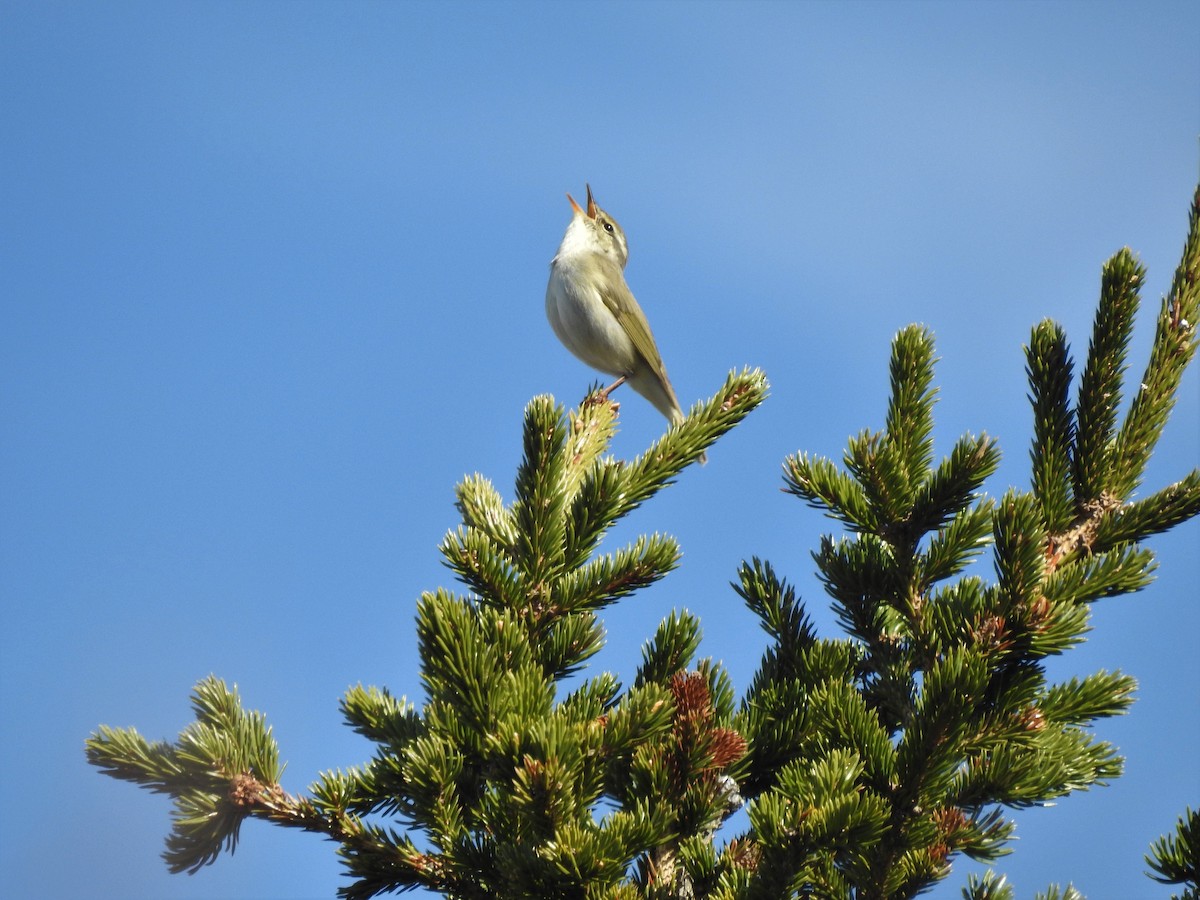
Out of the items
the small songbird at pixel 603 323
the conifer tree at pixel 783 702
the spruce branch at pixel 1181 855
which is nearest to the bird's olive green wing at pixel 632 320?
the small songbird at pixel 603 323

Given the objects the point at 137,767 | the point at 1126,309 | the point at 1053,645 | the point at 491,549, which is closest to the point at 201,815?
the point at 137,767

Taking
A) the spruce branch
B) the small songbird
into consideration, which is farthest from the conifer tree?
the small songbird

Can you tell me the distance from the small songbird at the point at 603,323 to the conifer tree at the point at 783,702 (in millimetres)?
5351

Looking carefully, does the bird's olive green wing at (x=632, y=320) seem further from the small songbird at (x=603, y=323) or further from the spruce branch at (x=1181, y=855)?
the spruce branch at (x=1181, y=855)

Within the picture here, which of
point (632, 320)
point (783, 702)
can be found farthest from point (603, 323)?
point (783, 702)

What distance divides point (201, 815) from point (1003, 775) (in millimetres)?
1950

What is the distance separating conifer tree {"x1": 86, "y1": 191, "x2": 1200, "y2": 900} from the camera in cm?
238

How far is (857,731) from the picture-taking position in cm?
260

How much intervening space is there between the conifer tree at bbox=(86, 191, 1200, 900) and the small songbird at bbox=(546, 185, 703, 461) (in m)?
5.35

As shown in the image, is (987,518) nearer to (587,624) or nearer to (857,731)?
(857,731)

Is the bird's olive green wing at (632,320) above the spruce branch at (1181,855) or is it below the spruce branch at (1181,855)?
above

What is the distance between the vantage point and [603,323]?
8.60m

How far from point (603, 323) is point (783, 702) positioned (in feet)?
19.5

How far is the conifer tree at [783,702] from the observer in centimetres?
238
